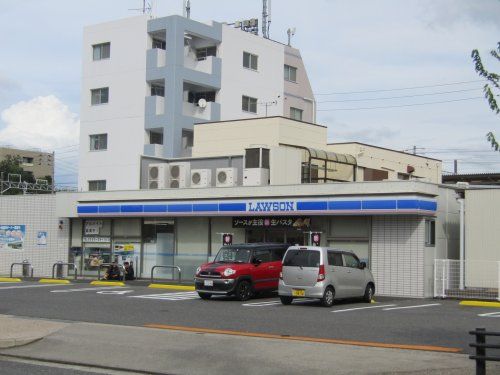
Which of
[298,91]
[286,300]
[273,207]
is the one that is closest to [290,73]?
[298,91]

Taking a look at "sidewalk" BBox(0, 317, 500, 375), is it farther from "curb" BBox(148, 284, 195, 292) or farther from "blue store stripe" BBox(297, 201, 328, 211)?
"blue store stripe" BBox(297, 201, 328, 211)

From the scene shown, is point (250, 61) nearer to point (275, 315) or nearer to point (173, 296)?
point (173, 296)

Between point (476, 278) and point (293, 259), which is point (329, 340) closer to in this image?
point (293, 259)

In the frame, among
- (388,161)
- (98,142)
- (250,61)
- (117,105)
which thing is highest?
(250,61)

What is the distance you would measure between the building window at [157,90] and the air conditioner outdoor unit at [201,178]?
1371 cm

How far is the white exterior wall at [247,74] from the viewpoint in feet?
162

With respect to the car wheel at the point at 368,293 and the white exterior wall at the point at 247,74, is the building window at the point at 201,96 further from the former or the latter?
the car wheel at the point at 368,293

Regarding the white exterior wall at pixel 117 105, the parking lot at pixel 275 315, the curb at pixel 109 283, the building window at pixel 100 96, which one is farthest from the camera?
the building window at pixel 100 96

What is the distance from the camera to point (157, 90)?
4800 cm

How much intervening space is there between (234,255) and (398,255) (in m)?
6.40

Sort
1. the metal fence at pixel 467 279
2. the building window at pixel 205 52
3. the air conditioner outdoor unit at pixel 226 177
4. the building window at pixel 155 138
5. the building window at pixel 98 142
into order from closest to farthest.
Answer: the metal fence at pixel 467 279 → the air conditioner outdoor unit at pixel 226 177 → the building window at pixel 155 138 → the building window at pixel 98 142 → the building window at pixel 205 52

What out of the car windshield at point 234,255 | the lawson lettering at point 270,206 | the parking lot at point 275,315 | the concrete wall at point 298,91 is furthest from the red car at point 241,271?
the concrete wall at point 298,91

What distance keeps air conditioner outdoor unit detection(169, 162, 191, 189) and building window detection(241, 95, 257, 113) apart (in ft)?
51.8

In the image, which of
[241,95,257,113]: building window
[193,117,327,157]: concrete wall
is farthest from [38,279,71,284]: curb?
[241,95,257,113]: building window
